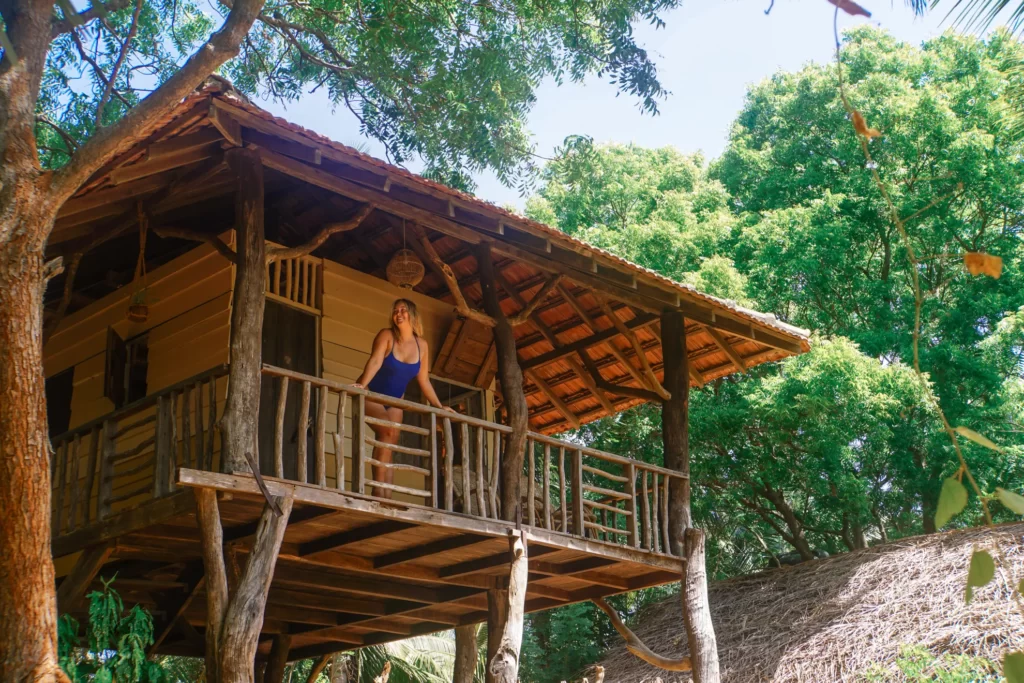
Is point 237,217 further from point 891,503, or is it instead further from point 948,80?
point 948,80

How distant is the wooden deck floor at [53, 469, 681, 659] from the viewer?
7.78m

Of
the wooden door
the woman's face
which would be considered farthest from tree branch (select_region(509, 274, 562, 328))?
the wooden door

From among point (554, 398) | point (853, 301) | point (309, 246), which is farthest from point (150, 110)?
point (853, 301)

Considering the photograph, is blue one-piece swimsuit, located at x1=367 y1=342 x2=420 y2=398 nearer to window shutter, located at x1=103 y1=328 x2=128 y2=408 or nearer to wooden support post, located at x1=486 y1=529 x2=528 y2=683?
wooden support post, located at x1=486 y1=529 x2=528 y2=683

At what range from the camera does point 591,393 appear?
13.3m

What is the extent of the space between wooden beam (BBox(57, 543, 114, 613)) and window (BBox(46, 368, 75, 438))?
295 cm

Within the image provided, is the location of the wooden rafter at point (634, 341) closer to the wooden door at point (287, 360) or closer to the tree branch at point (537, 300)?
the tree branch at point (537, 300)

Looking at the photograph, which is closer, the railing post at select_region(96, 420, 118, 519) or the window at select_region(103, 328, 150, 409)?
the railing post at select_region(96, 420, 118, 519)

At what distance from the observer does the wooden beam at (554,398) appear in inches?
514

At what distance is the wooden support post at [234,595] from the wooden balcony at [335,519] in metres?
0.18

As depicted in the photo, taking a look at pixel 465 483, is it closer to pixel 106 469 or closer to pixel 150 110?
pixel 106 469

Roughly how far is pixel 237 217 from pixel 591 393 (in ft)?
21.0

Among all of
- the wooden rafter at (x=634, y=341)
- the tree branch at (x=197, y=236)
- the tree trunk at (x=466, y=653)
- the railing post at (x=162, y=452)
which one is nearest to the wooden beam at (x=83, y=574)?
the railing post at (x=162, y=452)

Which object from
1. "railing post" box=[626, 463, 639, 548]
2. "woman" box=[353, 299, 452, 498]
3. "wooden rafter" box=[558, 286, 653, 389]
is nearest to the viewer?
"woman" box=[353, 299, 452, 498]
